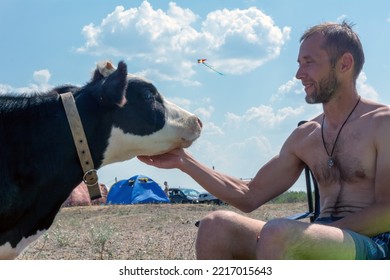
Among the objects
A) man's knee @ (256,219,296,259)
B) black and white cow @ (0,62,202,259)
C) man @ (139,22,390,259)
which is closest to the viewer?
man's knee @ (256,219,296,259)

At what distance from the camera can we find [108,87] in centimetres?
457

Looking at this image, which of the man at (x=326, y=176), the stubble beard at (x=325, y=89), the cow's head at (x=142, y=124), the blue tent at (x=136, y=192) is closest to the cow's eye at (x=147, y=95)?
the cow's head at (x=142, y=124)

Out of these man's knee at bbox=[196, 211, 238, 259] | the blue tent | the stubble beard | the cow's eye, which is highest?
the stubble beard

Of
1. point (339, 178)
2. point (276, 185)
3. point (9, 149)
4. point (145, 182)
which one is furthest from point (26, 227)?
point (145, 182)

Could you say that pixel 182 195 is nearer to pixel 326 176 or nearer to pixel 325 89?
pixel 326 176

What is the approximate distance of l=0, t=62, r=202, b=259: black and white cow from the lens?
167 inches

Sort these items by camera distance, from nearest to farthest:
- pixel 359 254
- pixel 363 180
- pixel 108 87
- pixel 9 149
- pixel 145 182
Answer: pixel 359 254, pixel 363 180, pixel 9 149, pixel 108 87, pixel 145 182

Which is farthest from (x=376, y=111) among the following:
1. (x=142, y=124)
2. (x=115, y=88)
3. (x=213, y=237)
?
(x=115, y=88)

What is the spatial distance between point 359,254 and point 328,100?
1.23m

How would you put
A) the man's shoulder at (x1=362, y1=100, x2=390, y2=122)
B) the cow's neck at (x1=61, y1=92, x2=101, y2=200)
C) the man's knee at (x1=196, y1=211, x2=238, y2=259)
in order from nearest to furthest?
the man's knee at (x1=196, y1=211, x2=238, y2=259) < the man's shoulder at (x1=362, y1=100, x2=390, y2=122) < the cow's neck at (x1=61, y1=92, x2=101, y2=200)

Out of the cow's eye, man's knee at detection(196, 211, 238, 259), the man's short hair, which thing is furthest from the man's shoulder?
the cow's eye

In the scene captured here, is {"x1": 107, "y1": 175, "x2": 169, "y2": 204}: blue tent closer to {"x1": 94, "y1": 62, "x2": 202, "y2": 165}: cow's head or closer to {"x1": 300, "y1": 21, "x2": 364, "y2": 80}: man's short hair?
{"x1": 94, "y1": 62, "x2": 202, "y2": 165}: cow's head

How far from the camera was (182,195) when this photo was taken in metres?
39.2
